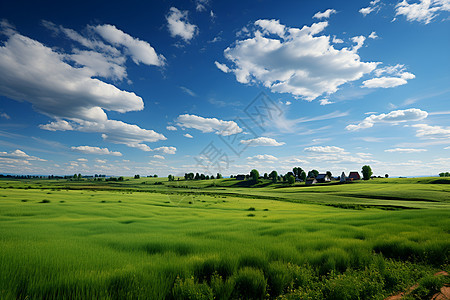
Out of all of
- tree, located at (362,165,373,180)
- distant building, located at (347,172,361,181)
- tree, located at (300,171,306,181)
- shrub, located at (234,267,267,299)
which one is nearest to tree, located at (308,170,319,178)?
tree, located at (300,171,306,181)

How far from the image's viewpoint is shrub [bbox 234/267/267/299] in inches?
204

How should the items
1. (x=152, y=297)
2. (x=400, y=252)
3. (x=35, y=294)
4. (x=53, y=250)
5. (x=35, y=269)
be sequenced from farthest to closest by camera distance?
(x=400, y=252), (x=53, y=250), (x=35, y=269), (x=152, y=297), (x=35, y=294)

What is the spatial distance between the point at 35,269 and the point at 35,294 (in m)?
1.45

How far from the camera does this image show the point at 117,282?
4949 mm

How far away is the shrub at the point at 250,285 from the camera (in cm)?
518

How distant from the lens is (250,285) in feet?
17.4

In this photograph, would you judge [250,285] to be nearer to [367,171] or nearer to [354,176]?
[367,171]

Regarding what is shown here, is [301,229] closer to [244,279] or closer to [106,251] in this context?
[244,279]

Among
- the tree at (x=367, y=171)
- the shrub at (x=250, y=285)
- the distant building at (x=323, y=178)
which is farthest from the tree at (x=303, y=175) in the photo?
the shrub at (x=250, y=285)

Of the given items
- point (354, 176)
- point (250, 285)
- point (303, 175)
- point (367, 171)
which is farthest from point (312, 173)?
point (250, 285)

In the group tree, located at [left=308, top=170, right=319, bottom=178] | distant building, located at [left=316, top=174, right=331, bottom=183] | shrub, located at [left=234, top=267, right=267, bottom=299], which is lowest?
shrub, located at [left=234, top=267, right=267, bottom=299]

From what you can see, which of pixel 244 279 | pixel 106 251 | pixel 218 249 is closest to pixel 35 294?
pixel 106 251

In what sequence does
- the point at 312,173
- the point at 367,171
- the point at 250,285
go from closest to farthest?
the point at 250,285, the point at 367,171, the point at 312,173

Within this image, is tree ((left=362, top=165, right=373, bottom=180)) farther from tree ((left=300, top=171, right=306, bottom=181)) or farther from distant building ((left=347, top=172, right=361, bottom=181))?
tree ((left=300, top=171, right=306, bottom=181))
